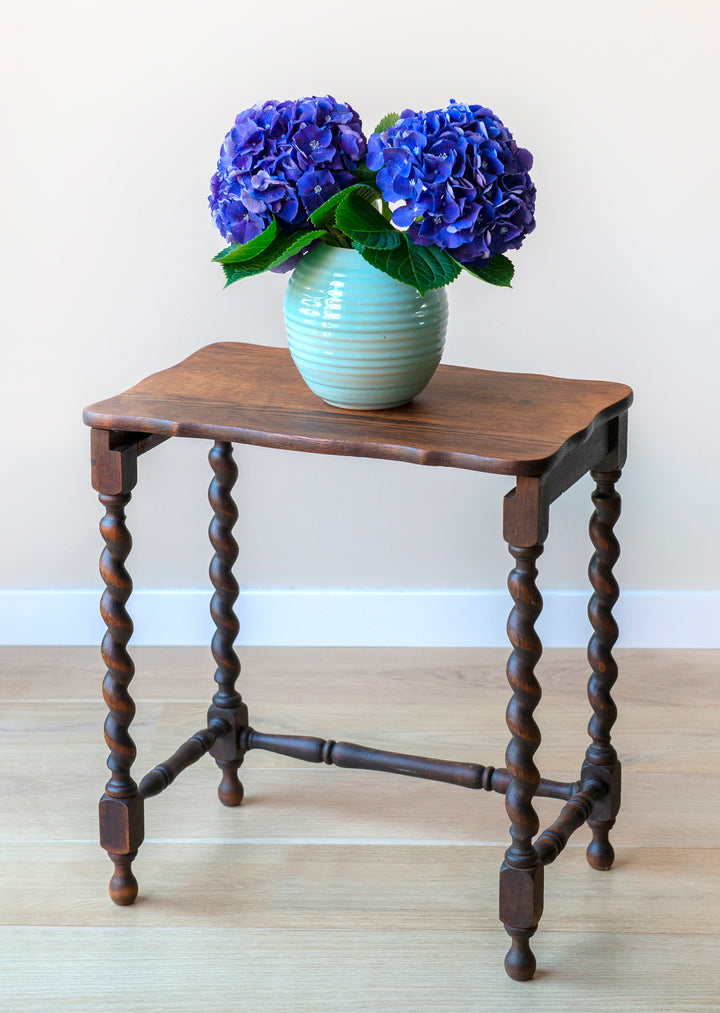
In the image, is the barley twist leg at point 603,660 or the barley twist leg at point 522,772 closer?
the barley twist leg at point 522,772

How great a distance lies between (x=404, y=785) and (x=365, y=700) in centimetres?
28

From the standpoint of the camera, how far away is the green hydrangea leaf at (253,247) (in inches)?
55.4

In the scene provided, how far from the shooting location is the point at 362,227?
54.2 inches

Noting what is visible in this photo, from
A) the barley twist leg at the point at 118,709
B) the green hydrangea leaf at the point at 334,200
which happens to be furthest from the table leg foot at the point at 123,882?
the green hydrangea leaf at the point at 334,200

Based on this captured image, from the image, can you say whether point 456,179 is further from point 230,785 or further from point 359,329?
point 230,785

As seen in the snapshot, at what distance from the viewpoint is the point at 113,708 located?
163 cm

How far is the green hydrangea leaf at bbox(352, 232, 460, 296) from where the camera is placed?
4.49 ft

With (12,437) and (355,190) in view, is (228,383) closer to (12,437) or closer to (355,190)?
(355,190)

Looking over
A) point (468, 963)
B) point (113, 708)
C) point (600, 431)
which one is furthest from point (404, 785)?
point (600, 431)

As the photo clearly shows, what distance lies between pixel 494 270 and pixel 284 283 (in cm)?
88

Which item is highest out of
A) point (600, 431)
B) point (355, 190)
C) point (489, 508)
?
point (355, 190)

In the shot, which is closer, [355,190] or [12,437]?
[355,190]

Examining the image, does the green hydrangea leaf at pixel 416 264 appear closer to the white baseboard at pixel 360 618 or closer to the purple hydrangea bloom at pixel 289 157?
the purple hydrangea bloom at pixel 289 157

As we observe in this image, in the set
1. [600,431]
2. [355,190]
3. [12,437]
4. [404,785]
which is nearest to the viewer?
[355,190]
